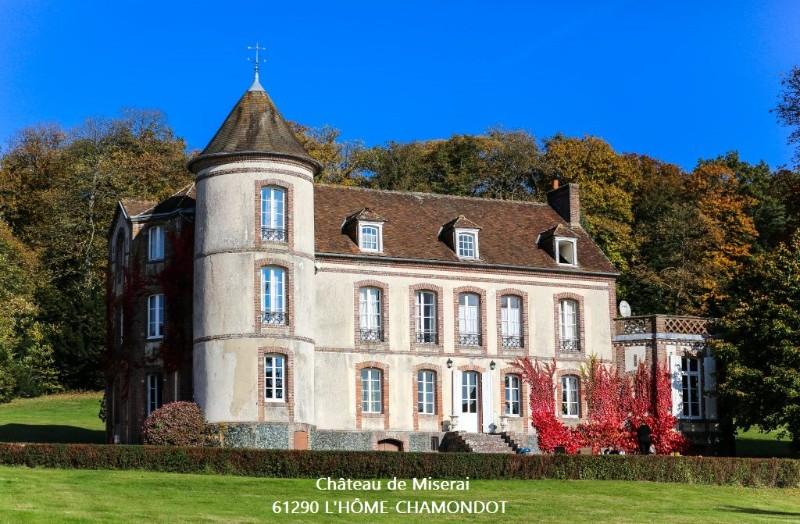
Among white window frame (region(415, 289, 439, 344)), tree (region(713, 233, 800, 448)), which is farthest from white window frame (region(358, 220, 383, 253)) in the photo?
tree (region(713, 233, 800, 448))

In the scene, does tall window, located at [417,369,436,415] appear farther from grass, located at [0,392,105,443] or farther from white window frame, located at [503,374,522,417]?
grass, located at [0,392,105,443]

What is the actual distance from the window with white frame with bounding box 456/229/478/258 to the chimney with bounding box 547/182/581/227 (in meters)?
5.05

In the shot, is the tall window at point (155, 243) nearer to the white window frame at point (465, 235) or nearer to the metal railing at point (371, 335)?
the metal railing at point (371, 335)

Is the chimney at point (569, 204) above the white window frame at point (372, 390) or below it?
above

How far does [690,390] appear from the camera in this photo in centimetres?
4381

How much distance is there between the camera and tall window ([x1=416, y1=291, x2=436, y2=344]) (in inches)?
1652

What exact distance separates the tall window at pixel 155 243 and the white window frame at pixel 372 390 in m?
7.79

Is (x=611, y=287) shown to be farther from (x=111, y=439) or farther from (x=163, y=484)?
(x=163, y=484)

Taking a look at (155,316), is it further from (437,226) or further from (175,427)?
(437,226)

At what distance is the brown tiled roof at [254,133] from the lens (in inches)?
1531

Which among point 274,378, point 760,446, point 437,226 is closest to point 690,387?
point 760,446

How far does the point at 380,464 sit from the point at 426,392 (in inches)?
441

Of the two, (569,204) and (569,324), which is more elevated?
(569,204)

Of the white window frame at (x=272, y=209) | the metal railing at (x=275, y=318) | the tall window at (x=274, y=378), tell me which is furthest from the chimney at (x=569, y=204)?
the tall window at (x=274, y=378)
